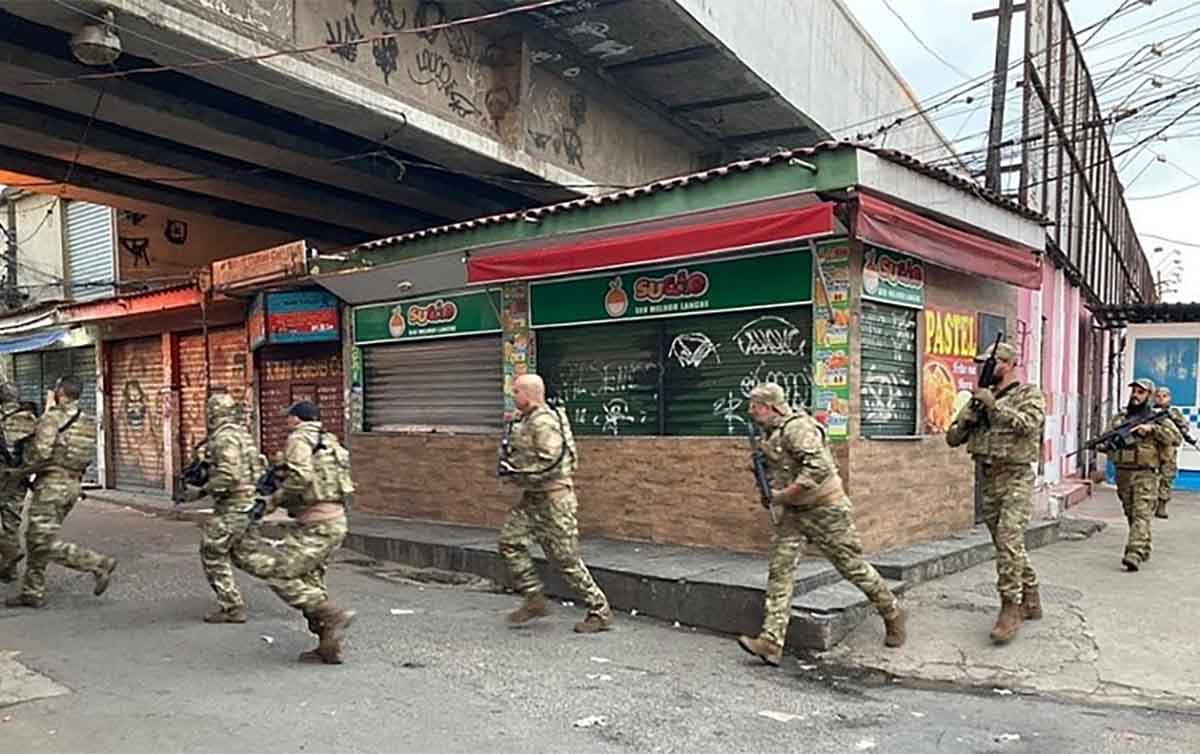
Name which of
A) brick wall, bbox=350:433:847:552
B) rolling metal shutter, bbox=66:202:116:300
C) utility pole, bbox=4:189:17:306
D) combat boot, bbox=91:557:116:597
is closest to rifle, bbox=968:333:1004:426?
brick wall, bbox=350:433:847:552

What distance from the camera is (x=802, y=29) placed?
1419cm

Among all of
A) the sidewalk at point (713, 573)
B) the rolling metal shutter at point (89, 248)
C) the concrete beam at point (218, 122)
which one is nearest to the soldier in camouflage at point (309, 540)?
the sidewalk at point (713, 573)

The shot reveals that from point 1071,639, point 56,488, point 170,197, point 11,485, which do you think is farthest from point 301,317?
point 1071,639

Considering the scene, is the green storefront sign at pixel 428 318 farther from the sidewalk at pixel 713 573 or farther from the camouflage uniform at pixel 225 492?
the camouflage uniform at pixel 225 492

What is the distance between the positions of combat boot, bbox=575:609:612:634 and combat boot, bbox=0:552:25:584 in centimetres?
509

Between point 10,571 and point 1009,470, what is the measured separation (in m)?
8.15

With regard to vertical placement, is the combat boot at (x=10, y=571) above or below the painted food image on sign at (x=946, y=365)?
below

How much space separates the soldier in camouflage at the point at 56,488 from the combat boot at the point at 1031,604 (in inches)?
273

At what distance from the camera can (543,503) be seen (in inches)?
243

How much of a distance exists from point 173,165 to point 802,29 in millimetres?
9606

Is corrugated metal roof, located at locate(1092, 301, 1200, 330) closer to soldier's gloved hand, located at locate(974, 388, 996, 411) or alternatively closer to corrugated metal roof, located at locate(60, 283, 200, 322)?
soldier's gloved hand, located at locate(974, 388, 996, 411)

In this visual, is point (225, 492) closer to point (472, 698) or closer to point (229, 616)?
point (229, 616)

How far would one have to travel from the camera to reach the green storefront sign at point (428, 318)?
381 inches

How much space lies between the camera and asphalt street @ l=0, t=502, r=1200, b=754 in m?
4.14
